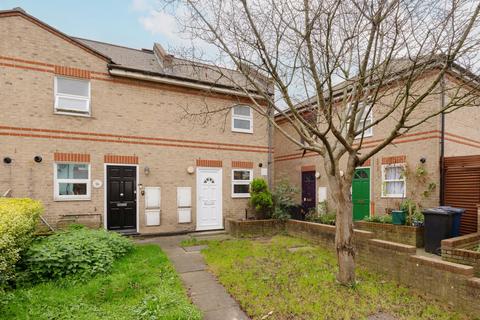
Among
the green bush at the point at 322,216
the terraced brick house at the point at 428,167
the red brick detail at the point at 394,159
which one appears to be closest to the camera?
the terraced brick house at the point at 428,167

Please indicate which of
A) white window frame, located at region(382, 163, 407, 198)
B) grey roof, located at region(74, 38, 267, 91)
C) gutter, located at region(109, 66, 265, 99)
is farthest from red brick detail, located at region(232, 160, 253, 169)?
white window frame, located at region(382, 163, 407, 198)

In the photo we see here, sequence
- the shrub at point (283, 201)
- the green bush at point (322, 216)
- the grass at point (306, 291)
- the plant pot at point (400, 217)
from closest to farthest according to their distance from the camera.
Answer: the grass at point (306, 291)
the plant pot at point (400, 217)
the green bush at point (322, 216)
the shrub at point (283, 201)

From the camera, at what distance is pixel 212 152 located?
434 inches

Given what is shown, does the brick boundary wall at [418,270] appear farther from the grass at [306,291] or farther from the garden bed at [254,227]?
the garden bed at [254,227]

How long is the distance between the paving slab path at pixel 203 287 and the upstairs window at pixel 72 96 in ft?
18.0

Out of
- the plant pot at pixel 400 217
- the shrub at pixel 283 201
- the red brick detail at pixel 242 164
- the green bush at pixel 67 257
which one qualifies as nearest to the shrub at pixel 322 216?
the shrub at pixel 283 201

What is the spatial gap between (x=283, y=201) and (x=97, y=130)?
7.31m

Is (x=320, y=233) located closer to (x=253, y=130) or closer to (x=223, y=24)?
(x=253, y=130)

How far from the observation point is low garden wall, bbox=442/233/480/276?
5297 mm

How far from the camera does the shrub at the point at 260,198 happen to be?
1052 cm

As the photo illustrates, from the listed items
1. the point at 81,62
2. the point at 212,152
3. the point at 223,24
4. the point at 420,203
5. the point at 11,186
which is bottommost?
the point at 420,203

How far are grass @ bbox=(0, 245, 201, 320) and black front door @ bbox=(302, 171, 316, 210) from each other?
958 centimetres

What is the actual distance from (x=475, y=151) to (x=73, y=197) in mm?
15102

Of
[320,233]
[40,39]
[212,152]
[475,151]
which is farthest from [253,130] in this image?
[475,151]
